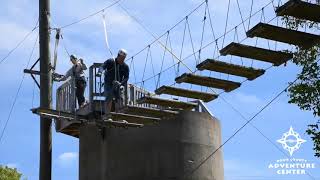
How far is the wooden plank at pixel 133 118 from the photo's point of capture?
16078 millimetres

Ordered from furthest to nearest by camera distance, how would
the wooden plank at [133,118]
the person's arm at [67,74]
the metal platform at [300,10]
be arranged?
1. the person's arm at [67,74]
2. the wooden plank at [133,118]
3. the metal platform at [300,10]

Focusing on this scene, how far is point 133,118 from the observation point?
1644 cm

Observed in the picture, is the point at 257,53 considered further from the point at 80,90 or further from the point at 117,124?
the point at 80,90

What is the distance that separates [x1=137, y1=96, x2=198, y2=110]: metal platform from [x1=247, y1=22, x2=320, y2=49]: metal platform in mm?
3632

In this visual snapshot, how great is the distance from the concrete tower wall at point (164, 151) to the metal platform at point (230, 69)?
3.25 m

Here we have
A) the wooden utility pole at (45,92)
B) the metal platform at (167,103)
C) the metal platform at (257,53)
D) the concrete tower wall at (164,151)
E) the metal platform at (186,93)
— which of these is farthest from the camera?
the wooden utility pole at (45,92)

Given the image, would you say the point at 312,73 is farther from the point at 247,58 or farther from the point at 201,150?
the point at 201,150

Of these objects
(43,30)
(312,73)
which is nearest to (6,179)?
(43,30)

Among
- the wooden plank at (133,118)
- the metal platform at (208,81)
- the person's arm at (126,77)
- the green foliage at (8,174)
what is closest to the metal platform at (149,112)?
the wooden plank at (133,118)

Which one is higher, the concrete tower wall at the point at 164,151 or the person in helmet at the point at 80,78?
the person in helmet at the point at 80,78

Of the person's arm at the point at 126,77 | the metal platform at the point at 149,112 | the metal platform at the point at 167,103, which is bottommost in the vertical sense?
the metal platform at the point at 149,112

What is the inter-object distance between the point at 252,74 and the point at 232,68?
454 mm

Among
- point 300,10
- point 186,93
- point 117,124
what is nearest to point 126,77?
point 117,124

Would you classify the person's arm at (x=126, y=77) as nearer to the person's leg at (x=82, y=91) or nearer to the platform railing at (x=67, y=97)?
the person's leg at (x=82, y=91)
